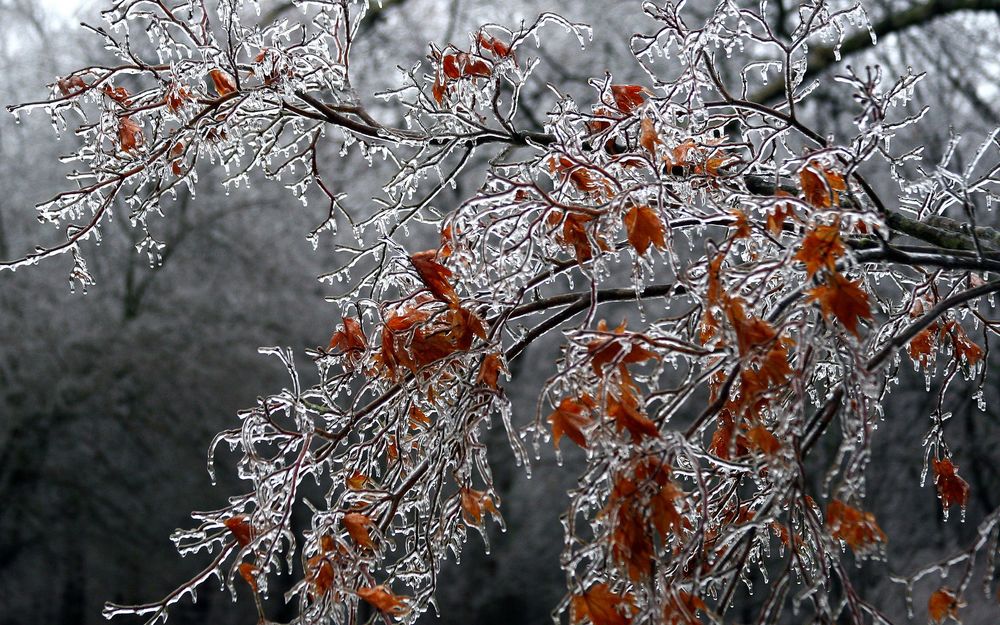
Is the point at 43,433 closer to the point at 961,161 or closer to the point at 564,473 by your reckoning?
the point at 564,473

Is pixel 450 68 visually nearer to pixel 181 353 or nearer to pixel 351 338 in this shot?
pixel 351 338

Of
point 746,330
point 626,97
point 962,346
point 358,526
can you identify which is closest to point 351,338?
point 358,526

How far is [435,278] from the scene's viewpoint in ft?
4.11

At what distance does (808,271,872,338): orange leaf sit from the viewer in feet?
3.21

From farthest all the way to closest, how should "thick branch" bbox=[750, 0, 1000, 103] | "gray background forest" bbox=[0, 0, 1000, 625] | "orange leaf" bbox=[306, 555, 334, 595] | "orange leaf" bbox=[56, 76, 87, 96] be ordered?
"gray background forest" bbox=[0, 0, 1000, 625] < "thick branch" bbox=[750, 0, 1000, 103] < "orange leaf" bbox=[56, 76, 87, 96] < "orange leaf" bbox=[306, 555, 334, 595]

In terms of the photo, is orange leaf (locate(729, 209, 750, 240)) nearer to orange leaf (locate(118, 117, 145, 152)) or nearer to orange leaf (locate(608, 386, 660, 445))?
orange leaf (locate(608, 386, 660, 445))

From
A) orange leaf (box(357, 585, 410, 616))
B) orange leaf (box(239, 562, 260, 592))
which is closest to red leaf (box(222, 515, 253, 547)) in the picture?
orange leaf (box(239, 562, 260, 592))

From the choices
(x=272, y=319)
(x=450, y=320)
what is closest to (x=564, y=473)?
(x=272, y=319)

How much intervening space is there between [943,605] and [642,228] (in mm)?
558

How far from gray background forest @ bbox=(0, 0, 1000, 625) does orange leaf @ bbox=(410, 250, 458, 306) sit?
4716 millimetres

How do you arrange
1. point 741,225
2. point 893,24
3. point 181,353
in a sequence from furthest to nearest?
point 181,353
point 893,24
point 741,225

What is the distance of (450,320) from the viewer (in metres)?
1.31

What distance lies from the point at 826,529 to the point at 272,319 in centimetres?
547

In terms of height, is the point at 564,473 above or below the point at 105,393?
below
